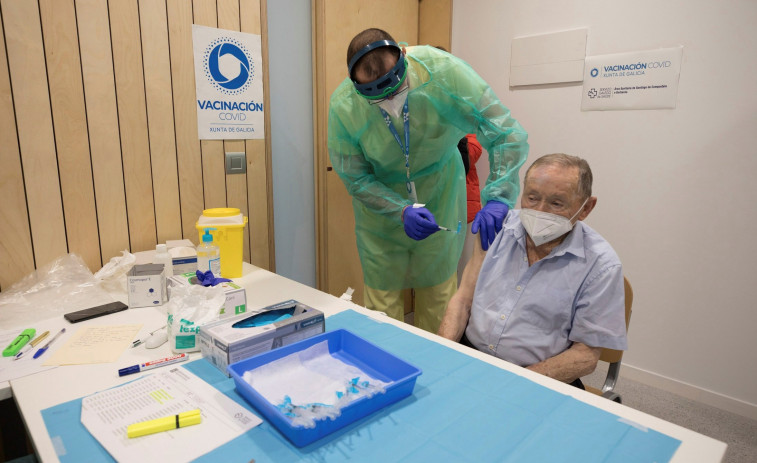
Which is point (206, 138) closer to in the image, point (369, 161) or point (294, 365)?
point (369, 161)

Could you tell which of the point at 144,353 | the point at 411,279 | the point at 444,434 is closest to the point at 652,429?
the point at 444,434

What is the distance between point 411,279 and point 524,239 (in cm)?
93

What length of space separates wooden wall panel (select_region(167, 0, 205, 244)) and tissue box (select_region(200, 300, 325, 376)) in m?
1.10

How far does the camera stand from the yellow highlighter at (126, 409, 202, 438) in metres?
0.87

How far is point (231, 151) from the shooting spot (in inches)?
89.0

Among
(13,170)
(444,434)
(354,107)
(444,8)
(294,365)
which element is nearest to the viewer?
(444,434)

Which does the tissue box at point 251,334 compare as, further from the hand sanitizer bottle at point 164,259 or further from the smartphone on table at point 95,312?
the hand sanitizer bottle at point 164,259

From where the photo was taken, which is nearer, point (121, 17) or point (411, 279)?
point (121, 17)

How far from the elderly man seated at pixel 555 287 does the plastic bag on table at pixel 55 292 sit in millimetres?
1360

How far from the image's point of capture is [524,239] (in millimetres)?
1499

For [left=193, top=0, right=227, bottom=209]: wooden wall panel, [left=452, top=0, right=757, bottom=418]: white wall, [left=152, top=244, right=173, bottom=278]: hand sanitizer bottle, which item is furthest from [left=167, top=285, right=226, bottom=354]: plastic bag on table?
[left=452, top=0, right=757, bottom=418]: white wall

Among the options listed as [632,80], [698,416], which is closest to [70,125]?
[632,80]

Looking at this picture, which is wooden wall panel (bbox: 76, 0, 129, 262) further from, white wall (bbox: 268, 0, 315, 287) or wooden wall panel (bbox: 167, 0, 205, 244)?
white wall (bbox: 268, 0, 315, 287)

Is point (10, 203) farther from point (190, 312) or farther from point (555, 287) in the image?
point (555, 287)
